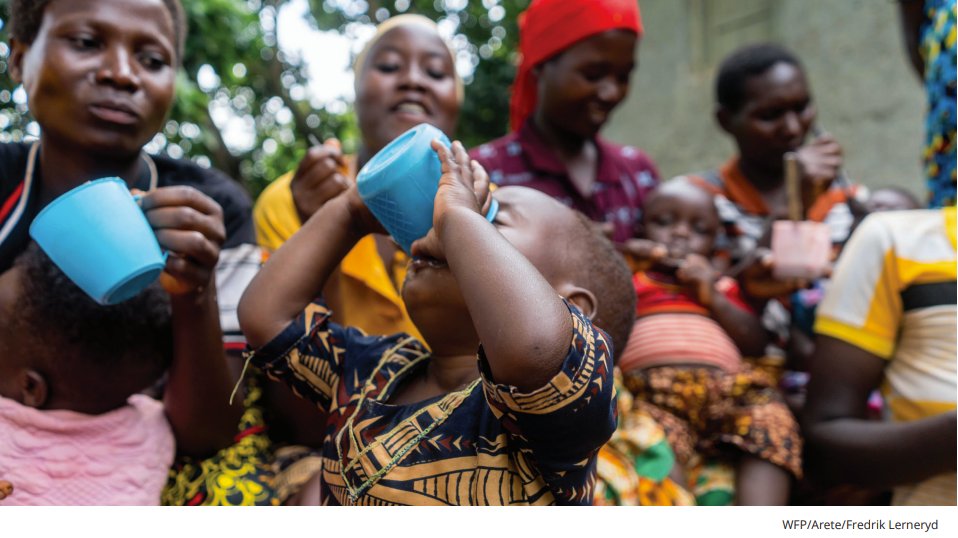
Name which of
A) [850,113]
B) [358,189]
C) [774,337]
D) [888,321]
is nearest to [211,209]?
[358,189]

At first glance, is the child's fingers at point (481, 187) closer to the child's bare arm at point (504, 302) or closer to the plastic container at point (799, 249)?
the child's bare arm at point (504, 302)

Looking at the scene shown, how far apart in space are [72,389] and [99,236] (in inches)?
17.4

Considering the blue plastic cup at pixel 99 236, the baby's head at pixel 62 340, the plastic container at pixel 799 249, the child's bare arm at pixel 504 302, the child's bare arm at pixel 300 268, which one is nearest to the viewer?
the child's bare arm at pixel 504 302

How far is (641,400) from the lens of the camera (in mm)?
2361

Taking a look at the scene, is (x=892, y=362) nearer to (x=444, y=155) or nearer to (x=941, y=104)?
(x=941, y=104)

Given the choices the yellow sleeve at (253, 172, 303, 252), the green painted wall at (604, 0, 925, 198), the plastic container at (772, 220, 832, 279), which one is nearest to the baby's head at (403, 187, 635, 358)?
the yellow sleeve at (253, 172, 303, 252)

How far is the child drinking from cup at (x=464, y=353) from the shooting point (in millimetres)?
1198

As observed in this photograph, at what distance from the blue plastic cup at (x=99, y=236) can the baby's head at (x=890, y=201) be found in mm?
2582

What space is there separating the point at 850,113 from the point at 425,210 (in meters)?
4.32

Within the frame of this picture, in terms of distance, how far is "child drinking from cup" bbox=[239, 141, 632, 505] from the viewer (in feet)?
3.93

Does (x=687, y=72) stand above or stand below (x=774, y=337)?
above

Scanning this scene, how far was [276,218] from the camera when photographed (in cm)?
222

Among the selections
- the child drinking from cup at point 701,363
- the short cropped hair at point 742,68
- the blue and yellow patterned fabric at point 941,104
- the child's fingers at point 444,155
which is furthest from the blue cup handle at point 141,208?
the short cropped hair at point 742,68

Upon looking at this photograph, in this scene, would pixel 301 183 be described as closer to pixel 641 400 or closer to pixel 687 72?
pixel 641 400
